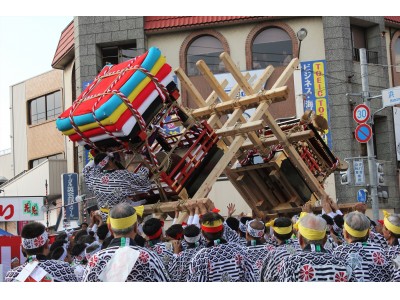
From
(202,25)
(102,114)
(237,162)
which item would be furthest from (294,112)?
(102,114)

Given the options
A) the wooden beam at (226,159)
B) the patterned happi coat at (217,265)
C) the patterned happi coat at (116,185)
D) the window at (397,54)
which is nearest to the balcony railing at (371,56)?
the window at (397,54)

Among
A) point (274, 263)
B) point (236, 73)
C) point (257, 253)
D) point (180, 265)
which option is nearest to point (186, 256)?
point (180, 265)

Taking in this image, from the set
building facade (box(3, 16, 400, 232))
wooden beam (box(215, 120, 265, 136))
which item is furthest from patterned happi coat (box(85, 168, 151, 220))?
building facade (box(3, 16, 400, 232))

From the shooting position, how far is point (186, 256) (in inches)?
236

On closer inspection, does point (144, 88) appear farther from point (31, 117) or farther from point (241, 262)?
point (31, 117)

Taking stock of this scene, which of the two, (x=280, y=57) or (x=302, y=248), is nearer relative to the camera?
(x=302, y=248)

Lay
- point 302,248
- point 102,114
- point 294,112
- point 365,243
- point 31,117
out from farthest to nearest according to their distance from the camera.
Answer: point 31,117
point 294,112
point 102,114
point 365,243
point 302,248

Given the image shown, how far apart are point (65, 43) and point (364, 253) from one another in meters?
21.3

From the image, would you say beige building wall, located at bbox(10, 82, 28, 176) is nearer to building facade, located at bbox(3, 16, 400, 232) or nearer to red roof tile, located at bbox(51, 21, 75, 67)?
red roof tile, located at bbox(51, 21, 75, 67)

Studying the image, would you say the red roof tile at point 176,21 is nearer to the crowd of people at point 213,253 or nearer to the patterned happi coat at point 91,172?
the patterned happi coat at point 91,172

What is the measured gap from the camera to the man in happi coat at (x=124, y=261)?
13.9ft

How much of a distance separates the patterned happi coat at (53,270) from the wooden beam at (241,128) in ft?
13.9

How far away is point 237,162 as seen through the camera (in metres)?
10.8

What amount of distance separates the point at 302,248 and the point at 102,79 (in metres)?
4.77
